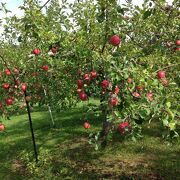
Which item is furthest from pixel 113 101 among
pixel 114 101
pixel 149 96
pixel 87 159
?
pixel 87 159

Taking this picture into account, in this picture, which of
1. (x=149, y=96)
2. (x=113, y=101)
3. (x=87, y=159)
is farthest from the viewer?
(x=87, y=159)

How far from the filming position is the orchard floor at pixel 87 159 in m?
10.2

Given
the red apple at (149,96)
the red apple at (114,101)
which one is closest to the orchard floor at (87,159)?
the red apple at (149,96)

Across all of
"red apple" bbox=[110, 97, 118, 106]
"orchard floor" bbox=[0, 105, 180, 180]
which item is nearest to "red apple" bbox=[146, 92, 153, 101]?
"red apple" bbox=[110, 97, 118, 106]

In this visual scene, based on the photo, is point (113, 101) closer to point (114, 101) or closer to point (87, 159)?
point (114, 101)

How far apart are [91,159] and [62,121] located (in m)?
7.93

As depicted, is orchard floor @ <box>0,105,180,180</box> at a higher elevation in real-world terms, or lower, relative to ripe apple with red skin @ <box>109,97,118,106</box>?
lower

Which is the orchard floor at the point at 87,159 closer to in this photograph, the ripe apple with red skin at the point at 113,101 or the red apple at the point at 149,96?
the red apple at the point at 149,96

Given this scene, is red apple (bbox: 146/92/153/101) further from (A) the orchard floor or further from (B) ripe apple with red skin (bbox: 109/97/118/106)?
(A) the orchard floor

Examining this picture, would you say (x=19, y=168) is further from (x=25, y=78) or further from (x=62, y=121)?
(x=62, y=121)

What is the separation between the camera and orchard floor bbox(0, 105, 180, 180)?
10.2 metres

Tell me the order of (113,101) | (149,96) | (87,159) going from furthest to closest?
(87,159) → (149,96) → (113,101)

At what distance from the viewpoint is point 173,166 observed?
34.2 feet

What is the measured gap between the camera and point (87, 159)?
458 inches
